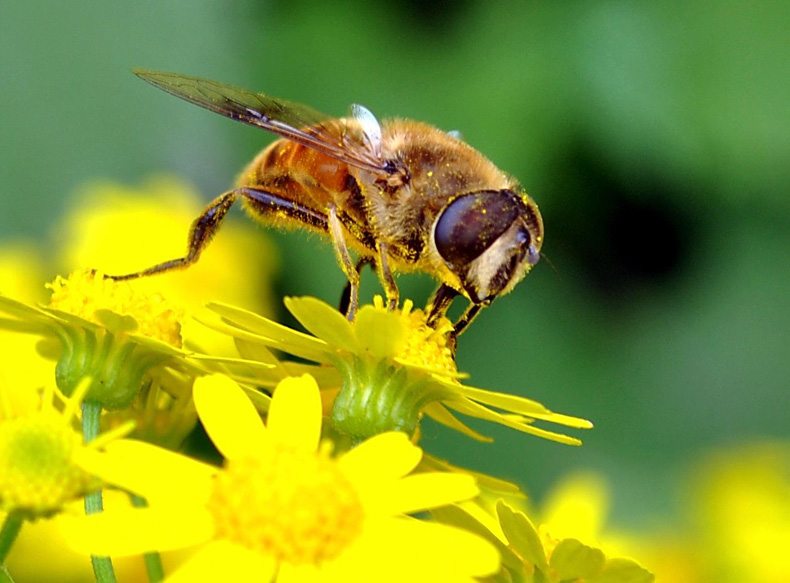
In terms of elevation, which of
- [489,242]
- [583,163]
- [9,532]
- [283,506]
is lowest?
[9,532]

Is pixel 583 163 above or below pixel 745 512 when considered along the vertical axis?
above

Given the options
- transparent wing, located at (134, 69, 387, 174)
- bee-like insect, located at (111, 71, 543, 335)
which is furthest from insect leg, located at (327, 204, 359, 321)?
transparent wing, located at (134, 69, 387, 174)

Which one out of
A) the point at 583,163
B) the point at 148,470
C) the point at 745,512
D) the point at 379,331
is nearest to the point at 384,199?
the point at 379,331

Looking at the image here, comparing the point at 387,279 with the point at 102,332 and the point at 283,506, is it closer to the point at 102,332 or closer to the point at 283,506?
the point at 102,332

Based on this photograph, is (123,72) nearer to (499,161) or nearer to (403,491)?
(499,161)

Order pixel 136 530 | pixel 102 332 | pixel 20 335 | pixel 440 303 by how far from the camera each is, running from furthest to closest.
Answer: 1. pixel 20 335
2. pixel 440 303
3. pixel 102 332
4. pixel 136 530

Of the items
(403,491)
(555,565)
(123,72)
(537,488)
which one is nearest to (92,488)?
(403,491)

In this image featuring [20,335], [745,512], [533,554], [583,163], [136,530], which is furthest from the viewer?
[583,163]

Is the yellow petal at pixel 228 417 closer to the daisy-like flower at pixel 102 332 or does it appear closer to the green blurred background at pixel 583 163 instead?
the daisy-like flower at pixel 102 332

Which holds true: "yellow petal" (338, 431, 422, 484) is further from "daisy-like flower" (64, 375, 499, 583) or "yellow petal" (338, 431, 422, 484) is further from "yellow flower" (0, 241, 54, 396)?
"yellow flower" (0, 241, 54, 396)
